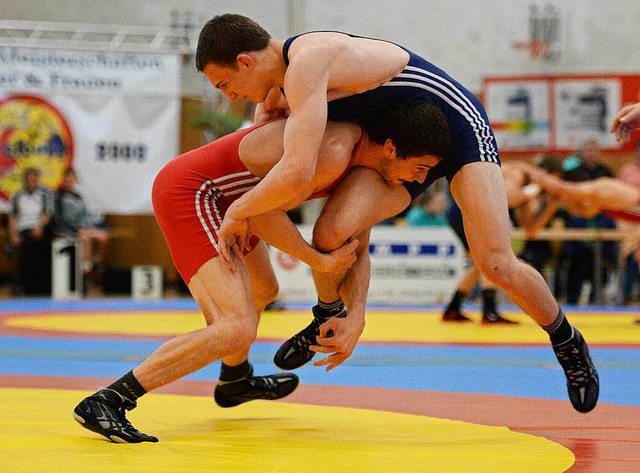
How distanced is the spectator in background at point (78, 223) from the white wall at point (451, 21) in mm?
3239

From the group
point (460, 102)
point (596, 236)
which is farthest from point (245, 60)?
point (596, 236)

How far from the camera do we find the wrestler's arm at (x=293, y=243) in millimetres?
3238

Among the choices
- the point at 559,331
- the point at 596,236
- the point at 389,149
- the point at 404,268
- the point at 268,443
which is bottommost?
the point at 404,268

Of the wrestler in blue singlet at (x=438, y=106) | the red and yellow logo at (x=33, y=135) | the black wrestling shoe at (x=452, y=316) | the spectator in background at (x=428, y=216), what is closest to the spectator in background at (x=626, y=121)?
the wrestler in blue singlet at (x=438, y=106)

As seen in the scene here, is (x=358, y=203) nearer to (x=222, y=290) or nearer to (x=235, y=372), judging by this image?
(x=222, y=290)

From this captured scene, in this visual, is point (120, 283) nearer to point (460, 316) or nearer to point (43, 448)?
point (460, 316)

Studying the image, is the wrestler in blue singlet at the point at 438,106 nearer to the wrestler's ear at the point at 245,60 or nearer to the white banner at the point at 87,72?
the wrestler's ear at the point at 245,60

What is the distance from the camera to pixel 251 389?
11.9 ft

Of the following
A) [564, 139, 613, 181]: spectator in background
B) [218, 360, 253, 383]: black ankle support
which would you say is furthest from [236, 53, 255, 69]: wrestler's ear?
[564, 139, 613, 181]: spectator in background

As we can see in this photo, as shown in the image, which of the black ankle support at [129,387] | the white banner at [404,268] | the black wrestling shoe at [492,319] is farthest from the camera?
the white banner at [404,268]

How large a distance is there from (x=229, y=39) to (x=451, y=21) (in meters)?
11.7

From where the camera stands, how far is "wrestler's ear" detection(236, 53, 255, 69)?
306cm

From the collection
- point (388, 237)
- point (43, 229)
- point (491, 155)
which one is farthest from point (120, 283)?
point (491, 155)

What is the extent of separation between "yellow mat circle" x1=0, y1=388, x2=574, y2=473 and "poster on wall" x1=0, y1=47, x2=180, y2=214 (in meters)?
8.22
